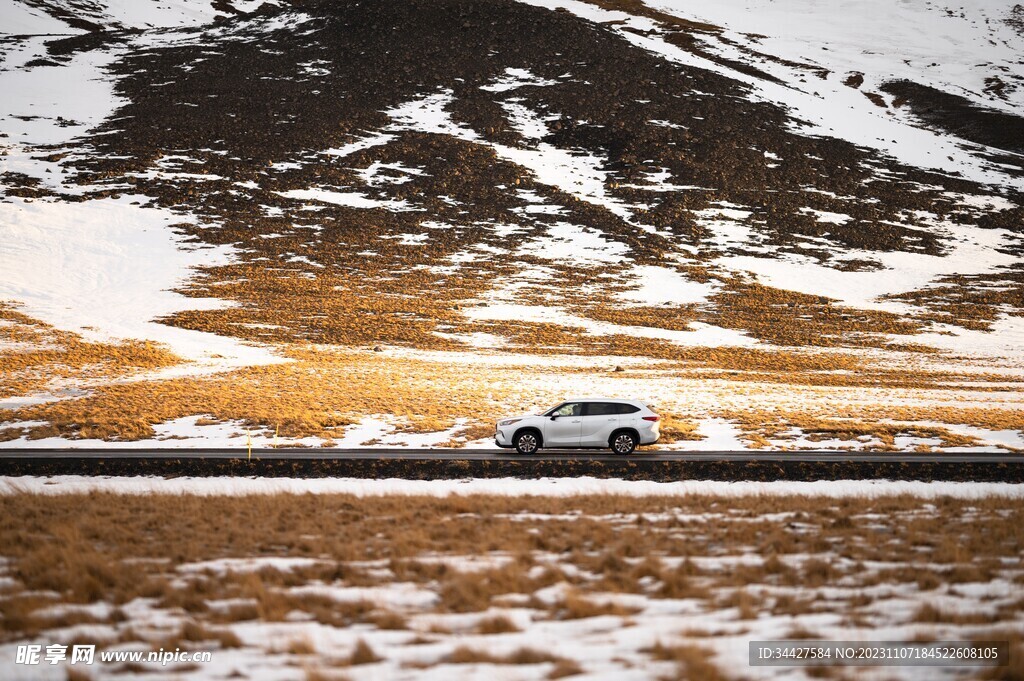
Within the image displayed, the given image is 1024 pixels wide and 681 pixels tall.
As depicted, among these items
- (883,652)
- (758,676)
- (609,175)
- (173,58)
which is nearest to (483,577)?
(758,676)

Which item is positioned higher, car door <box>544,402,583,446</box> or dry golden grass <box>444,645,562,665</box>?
dry golden grass <box>444,645,562,665</box>

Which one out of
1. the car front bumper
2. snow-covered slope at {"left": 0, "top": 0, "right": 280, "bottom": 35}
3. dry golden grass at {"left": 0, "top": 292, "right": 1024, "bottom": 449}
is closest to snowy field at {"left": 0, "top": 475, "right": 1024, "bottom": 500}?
the car front bumper

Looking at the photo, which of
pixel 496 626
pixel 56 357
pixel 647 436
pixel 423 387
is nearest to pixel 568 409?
pixel 647 436

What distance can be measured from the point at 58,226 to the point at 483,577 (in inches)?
3348

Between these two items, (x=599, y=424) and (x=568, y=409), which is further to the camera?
(x=568, y=409)

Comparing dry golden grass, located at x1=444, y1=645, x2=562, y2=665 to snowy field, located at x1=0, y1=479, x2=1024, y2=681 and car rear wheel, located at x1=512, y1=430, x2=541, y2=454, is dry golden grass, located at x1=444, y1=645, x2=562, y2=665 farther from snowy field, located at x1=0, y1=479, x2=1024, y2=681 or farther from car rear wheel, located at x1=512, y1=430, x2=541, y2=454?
car rear wheel, located at x1=512, y1=430, x2=541, y2=454

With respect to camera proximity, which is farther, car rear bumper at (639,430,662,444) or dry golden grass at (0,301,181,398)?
dry golden grass at (0,301,181,398)

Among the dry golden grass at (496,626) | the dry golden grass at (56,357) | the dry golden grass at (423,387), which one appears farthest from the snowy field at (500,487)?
the dry golden grass at (56,357)

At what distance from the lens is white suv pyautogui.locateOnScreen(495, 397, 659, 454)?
59.9 ft

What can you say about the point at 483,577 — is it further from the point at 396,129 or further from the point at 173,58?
the point at 173,58

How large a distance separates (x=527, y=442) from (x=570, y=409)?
1707 millimetres

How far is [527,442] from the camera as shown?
1852cm

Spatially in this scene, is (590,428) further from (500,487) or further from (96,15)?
(96,15)

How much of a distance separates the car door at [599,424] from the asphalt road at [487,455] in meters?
0.48
